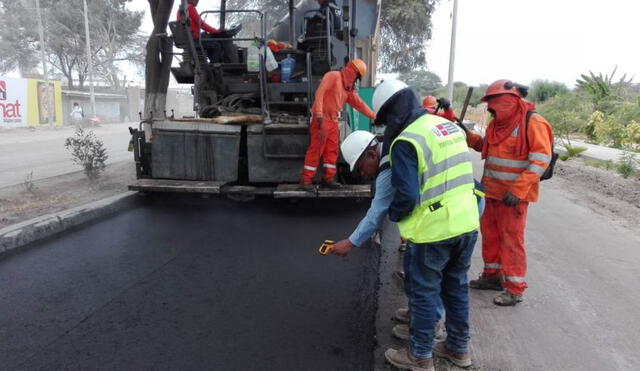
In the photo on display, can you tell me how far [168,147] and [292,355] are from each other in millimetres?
3765

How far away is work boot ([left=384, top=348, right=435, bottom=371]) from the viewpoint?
2.45m

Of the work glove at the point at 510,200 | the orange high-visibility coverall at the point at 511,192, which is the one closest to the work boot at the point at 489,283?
the orange high-visibility coverall at the point at 511,192

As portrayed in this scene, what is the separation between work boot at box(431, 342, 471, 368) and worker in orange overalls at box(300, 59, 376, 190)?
2939 mm

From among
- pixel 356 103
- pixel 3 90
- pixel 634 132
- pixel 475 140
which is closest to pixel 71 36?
pixel 3 90

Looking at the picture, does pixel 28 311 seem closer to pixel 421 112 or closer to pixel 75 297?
pixel 75 297

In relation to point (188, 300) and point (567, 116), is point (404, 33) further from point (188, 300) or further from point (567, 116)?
point (188, 300)

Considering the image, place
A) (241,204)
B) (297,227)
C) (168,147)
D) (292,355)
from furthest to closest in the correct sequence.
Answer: (241,204)
(168,147)
(297,227)
(292,355)

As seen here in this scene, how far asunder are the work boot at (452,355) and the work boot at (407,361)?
181mm

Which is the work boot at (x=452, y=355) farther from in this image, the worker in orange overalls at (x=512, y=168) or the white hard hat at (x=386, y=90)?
the white hard hat at (x=386, y=90)

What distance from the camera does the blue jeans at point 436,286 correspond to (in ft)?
7.79

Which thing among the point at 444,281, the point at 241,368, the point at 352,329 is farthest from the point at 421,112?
the point at 241,368

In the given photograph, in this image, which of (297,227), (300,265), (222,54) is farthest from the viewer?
(222,54)

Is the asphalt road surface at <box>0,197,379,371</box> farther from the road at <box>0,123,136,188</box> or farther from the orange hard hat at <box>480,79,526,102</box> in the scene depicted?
the road at <box>0,123,136,188</box>

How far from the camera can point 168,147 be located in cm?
564
